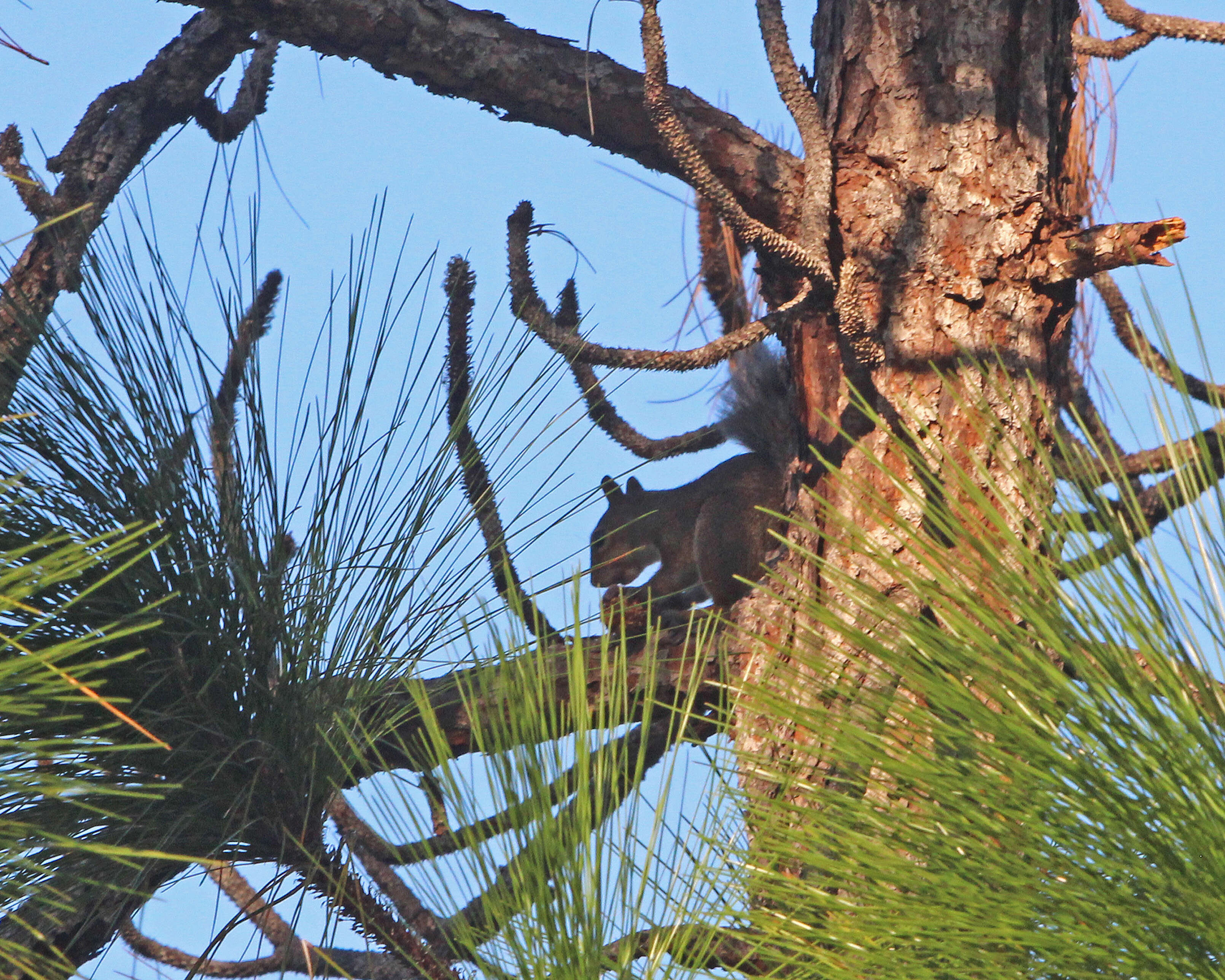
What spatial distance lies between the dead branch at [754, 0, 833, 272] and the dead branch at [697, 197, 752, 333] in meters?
0.84

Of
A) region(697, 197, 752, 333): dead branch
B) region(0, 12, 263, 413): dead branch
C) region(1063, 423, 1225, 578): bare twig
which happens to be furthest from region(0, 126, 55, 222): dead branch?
region(697, 197, 752, 333): dead branch

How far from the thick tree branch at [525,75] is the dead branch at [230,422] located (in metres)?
0.53

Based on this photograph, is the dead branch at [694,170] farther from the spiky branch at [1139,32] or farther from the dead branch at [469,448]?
the spiky branch at [1139,32]

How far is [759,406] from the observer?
335 cm

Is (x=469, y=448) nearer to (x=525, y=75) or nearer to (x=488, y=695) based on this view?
(x=488, y=695)

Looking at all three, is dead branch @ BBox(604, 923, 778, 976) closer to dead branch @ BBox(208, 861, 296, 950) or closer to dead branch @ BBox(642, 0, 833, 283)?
dead branch @ BBox(208, 861, 296, 950)

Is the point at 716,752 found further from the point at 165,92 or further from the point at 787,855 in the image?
the point at 165,92

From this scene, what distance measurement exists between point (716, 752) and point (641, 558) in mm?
3199

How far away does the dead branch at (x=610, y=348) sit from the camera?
1.42 m

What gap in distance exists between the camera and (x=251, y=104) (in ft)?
6.41

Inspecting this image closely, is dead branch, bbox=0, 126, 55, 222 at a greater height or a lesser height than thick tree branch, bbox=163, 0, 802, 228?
lesser

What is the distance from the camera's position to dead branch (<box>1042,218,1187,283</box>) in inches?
57.9

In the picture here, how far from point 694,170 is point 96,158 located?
2.97 feet

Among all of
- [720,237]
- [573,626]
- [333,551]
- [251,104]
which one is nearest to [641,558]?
[720,237]
